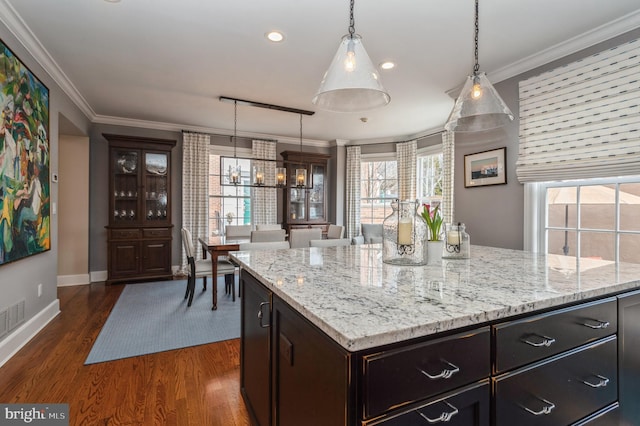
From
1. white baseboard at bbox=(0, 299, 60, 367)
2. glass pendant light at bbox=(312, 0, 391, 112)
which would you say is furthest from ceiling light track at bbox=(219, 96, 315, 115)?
white baseboard at bbox=(0, 299, 60, 367)

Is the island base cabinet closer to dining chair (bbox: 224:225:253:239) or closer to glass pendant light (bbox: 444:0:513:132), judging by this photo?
glass pendant light (bbox: 444:0:513:132)

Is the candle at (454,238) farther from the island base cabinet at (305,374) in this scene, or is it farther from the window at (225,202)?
the window at (225,202)

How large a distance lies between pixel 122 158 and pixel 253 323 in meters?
4.41

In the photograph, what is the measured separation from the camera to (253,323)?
161 cm

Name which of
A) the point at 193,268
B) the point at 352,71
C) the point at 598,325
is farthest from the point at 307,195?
the point at 598,325

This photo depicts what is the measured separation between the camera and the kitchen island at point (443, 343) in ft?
2.53

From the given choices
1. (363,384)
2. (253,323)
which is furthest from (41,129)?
(363,384)

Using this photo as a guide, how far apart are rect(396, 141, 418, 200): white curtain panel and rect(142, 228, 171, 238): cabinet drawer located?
13.7 feet

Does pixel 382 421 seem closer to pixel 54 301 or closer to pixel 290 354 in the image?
pixel 290 354

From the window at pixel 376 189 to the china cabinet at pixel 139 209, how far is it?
143 inches

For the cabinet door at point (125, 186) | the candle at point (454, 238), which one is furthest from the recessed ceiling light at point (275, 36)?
the cabinet door at point (125, 186)

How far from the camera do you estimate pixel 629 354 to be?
1297mm

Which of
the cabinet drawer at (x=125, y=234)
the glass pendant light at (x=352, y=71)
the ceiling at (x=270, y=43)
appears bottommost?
the cabinet drawer at (x=125, y=234)

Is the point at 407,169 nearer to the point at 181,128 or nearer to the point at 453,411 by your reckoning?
the point at 181,128
